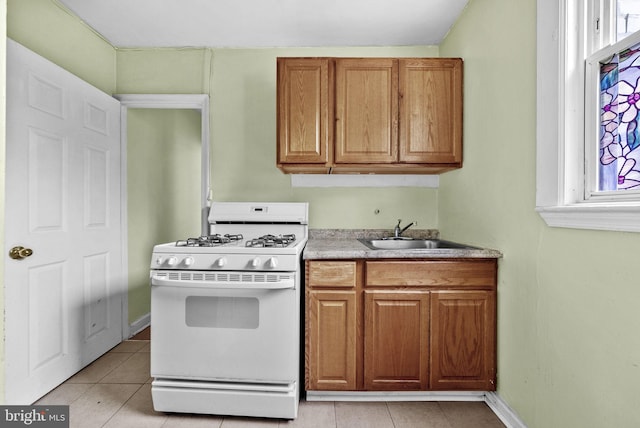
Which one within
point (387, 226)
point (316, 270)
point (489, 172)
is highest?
point (489, 172)

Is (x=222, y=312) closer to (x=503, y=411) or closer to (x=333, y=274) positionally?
(x=333, y=274)

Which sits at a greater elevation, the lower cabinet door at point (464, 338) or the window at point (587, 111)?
the window at point (587, 111)

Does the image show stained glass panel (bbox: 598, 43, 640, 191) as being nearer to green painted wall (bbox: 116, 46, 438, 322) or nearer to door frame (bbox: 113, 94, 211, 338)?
green painted wall (bbox: 116, 46, 438, 322)

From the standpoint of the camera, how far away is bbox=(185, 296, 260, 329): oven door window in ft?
5.95

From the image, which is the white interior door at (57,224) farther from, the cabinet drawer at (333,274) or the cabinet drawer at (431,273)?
the cabinet drawer at (431,273)

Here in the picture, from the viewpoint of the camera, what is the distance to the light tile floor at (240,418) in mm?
1800

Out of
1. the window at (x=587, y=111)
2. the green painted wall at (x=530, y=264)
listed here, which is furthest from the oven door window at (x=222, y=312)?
the window at (x=587, y=111)

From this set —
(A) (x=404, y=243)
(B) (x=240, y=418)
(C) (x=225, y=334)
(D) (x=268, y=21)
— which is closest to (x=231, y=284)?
(C) (x=225, y=334)

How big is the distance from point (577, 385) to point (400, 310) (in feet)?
2.63

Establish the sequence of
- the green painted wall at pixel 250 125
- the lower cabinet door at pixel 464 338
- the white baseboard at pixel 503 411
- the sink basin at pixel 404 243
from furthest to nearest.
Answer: the green painted wall at pixel 250 125 < the sink basin at pixel 404 243 < the lower cabinet door at pixel 464 338 < the white baseboard at pixel 503 411

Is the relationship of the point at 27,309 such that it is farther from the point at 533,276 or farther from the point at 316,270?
the point at 533,276

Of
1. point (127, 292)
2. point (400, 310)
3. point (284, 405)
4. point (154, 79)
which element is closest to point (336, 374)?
point (284, 405)

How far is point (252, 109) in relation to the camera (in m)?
2.81

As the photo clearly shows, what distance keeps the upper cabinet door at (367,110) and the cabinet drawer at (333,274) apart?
2.46 feet
